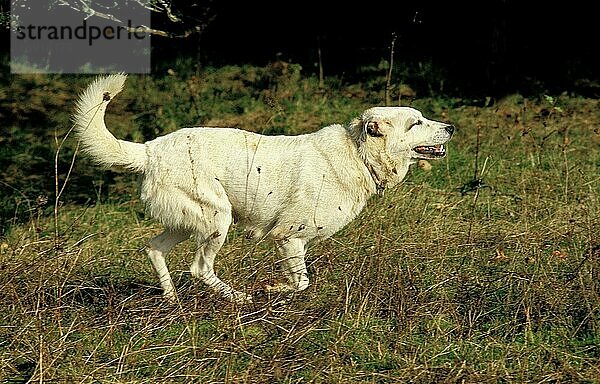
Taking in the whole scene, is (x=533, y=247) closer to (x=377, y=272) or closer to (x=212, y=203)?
(x=377, y=272)

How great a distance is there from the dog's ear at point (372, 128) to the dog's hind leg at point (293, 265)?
82 centimetres

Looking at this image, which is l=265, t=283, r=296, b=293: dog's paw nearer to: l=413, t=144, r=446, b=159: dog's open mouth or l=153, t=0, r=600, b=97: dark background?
l=413, t=144, r=446, b=159: dog's open mouth

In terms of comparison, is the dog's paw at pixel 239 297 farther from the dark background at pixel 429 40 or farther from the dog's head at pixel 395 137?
the dark background at pixel 429 40

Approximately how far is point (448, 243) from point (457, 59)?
657cm

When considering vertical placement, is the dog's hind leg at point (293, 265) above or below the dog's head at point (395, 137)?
below

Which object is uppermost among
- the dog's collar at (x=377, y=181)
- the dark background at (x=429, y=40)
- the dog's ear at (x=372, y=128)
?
the dark background at (x=429, y=40)

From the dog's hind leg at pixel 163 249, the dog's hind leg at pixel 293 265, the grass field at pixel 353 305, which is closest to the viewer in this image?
the grass field at pixel 353 305

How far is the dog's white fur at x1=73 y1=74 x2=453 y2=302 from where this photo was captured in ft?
18.0

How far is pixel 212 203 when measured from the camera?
5.55 metres

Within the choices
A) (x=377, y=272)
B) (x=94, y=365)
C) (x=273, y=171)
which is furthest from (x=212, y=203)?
A: (x=94, y=365)

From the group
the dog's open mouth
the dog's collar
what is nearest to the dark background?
the dog's open mouth

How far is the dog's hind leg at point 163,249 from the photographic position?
5645 millimetres

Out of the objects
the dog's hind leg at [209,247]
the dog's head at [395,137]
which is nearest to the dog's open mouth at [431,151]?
the dog's head at [395,137]

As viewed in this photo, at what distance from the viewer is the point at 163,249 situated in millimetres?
5781
